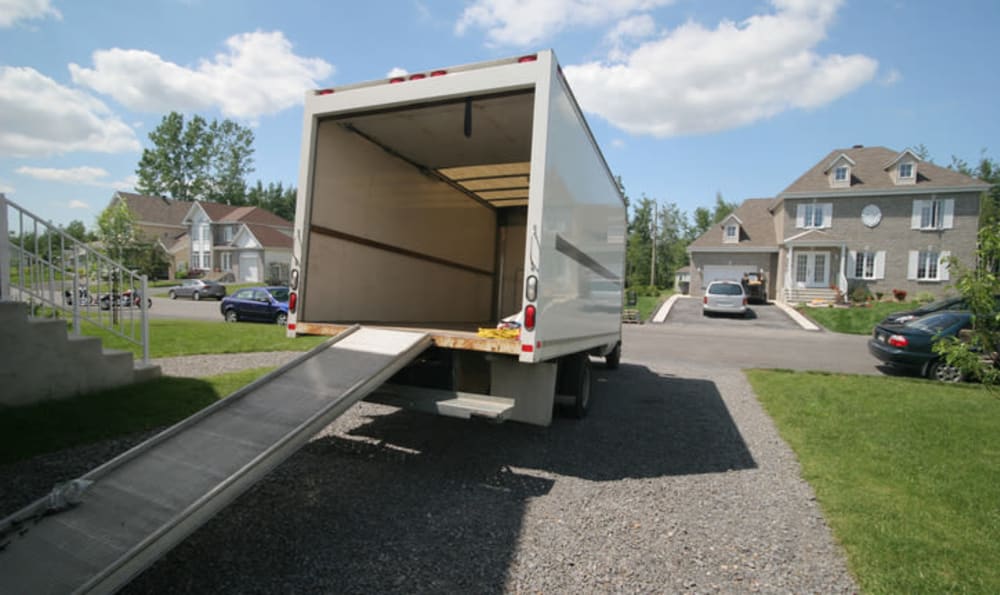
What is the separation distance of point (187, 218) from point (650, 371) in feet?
172

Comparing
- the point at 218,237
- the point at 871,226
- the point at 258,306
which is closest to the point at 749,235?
the point at 871,226

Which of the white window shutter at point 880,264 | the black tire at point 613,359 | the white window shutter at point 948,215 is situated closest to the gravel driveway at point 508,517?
the black tire at point 613,359

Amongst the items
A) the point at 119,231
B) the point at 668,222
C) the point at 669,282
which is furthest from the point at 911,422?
the point at 668,222

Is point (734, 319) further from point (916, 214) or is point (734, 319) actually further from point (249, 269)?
point (249, 269)

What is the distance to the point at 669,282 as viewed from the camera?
51969 mm

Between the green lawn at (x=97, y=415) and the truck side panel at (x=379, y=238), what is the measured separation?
205 cm

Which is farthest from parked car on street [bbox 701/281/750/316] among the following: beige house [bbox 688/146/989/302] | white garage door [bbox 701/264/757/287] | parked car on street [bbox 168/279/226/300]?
parked car on street [bbox 168/279/226/300]

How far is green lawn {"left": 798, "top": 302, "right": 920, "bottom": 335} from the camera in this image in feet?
60.6

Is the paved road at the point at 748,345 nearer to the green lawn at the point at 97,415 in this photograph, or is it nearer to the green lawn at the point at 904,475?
the green lawn at the point at 904,475

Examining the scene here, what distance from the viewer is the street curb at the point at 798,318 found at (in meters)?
19.3

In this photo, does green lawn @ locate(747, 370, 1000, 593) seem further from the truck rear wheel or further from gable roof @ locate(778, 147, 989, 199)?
gable roof @ locate(778, 147, 989, 199)

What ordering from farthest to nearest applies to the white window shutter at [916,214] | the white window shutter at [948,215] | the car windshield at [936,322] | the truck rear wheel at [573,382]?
the white window shutter at [916,214] < the white window shutter at [948,215] < the car windshield at [936,322] < the truck rear wheel at [573,382]

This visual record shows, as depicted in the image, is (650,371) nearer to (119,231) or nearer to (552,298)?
→ (552,298)

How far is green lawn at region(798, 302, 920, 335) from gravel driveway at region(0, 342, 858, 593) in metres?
15.9
